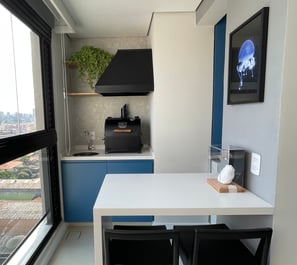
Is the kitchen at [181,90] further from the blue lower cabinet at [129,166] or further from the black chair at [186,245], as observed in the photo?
the black chair at [186,245]

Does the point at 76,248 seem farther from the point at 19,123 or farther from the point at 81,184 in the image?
the point at 19,123

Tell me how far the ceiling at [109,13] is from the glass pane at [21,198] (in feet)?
A: 4.56

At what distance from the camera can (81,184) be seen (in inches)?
104

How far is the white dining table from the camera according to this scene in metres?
1.13

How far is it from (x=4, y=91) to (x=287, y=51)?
1.77m

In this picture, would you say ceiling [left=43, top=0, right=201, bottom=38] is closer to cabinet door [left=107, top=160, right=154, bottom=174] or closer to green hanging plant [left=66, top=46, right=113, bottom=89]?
green hanging plant [left=66, top=46, right=113, bottom=89]

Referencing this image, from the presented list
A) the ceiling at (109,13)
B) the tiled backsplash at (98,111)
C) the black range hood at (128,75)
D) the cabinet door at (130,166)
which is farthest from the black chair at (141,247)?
the tiled backsplash at (98,111)

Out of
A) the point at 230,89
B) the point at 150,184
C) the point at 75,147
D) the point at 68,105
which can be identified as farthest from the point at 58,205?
the point at 230,89

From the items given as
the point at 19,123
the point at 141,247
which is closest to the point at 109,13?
the point at 19,123

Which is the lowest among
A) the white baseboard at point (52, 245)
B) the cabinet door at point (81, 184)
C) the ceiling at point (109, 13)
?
the white baseboard at point (52, 245)

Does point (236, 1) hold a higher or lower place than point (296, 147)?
higher

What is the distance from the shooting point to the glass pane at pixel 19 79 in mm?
1609

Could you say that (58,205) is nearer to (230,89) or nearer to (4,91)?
(4,91)

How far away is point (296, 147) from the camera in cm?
105
